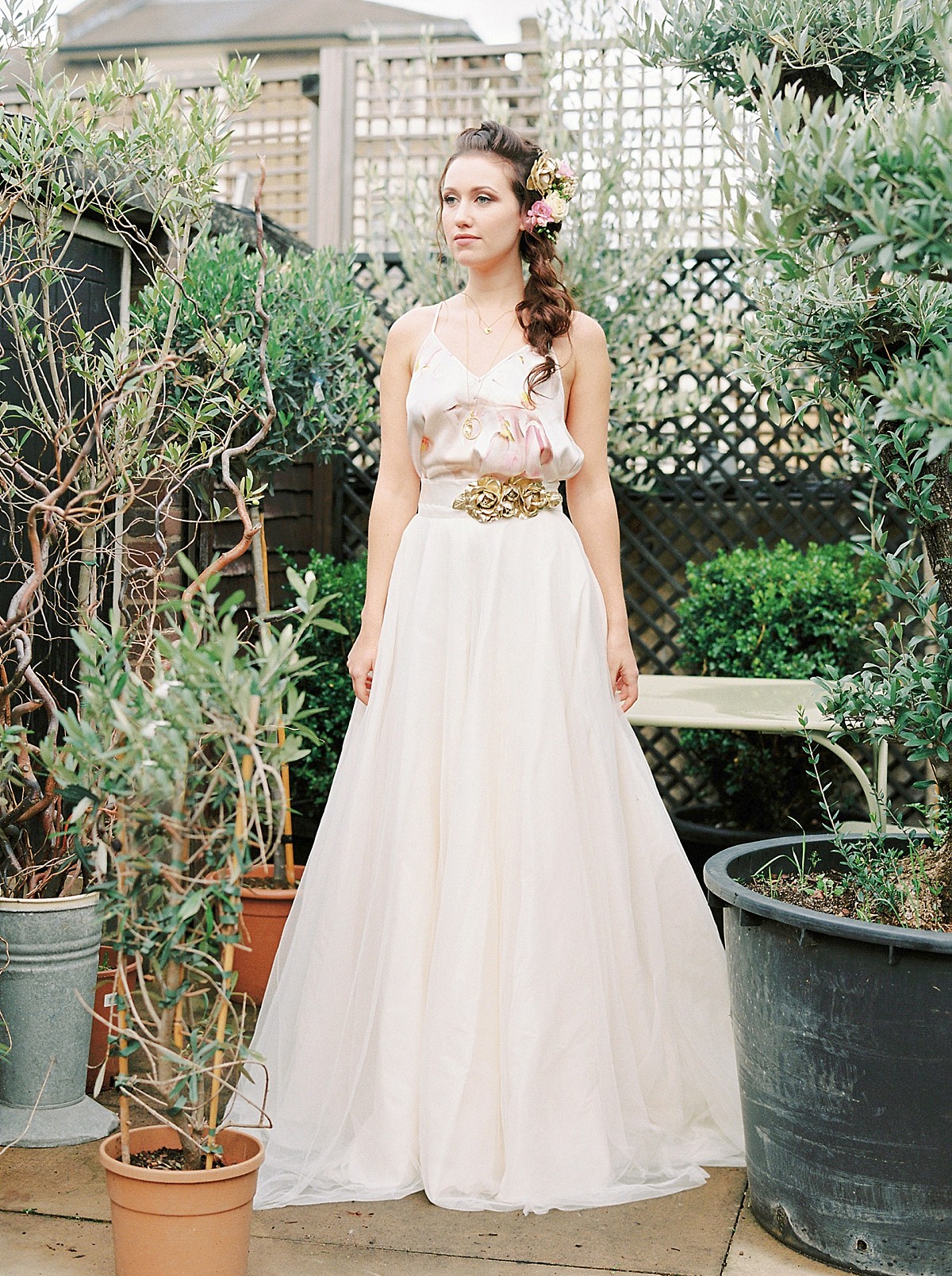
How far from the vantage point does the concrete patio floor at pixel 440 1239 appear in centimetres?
210

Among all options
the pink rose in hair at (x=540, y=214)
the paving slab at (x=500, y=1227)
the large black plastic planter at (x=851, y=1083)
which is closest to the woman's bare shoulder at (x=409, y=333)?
the pink rose in hair at (x=540, y=214)

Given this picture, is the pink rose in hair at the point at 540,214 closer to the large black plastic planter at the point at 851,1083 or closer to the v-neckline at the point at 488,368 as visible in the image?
the v-neckline at the point at 488,368

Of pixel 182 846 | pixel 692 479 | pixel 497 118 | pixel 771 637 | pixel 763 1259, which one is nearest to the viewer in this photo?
pixel 182 846

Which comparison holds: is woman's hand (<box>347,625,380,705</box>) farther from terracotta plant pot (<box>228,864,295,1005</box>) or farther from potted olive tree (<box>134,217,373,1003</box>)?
terracotta plant pot (<box>228,864,295,1005</box>)

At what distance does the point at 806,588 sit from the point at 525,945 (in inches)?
97.1

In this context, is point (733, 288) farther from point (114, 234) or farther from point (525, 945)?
point (525, 945)

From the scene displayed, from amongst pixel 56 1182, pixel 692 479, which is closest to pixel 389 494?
pixel 56 1182

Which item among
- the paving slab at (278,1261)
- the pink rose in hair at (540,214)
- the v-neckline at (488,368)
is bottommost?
the paving slab at (278,1261)

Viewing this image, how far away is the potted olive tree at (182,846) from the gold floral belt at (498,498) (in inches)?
30.8

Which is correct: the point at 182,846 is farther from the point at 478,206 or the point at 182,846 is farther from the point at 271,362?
the point at 271,362

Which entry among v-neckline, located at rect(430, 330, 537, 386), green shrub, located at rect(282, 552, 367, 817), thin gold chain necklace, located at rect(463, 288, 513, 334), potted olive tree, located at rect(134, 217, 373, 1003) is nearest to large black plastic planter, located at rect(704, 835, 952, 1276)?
v-neckline, located at rect(430, 330, 537, 386)

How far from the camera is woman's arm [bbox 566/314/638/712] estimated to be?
107 inches

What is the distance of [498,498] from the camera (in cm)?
261

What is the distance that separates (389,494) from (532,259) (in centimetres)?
57
